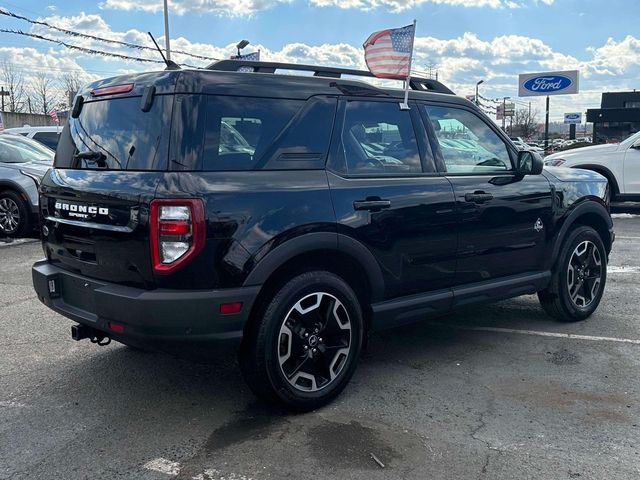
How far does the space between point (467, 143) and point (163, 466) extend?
3.09 metres

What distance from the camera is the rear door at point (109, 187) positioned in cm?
326

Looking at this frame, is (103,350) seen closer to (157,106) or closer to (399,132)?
(157,106)

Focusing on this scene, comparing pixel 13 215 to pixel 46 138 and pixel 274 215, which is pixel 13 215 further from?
pixel 274 215

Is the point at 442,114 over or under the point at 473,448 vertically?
over

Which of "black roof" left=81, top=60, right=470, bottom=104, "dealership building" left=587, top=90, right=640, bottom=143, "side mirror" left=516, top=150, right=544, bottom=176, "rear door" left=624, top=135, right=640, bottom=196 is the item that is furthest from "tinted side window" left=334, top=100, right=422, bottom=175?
"dealership building" left=587, top=90, right=640, bottom=143

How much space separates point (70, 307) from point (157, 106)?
130 cm

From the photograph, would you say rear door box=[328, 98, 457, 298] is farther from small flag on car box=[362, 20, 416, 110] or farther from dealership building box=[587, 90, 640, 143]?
dealership building box=[587, 90, 640, 143]

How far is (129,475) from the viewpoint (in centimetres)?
300

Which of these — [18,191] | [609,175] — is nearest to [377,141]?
[18,191]

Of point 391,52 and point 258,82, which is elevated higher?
point 391,52

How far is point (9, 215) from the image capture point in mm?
10016

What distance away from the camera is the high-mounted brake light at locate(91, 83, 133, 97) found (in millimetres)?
3666

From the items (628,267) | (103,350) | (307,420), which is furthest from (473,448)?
(628,267)

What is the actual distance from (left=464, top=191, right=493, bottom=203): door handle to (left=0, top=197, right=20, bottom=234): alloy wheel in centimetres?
807
